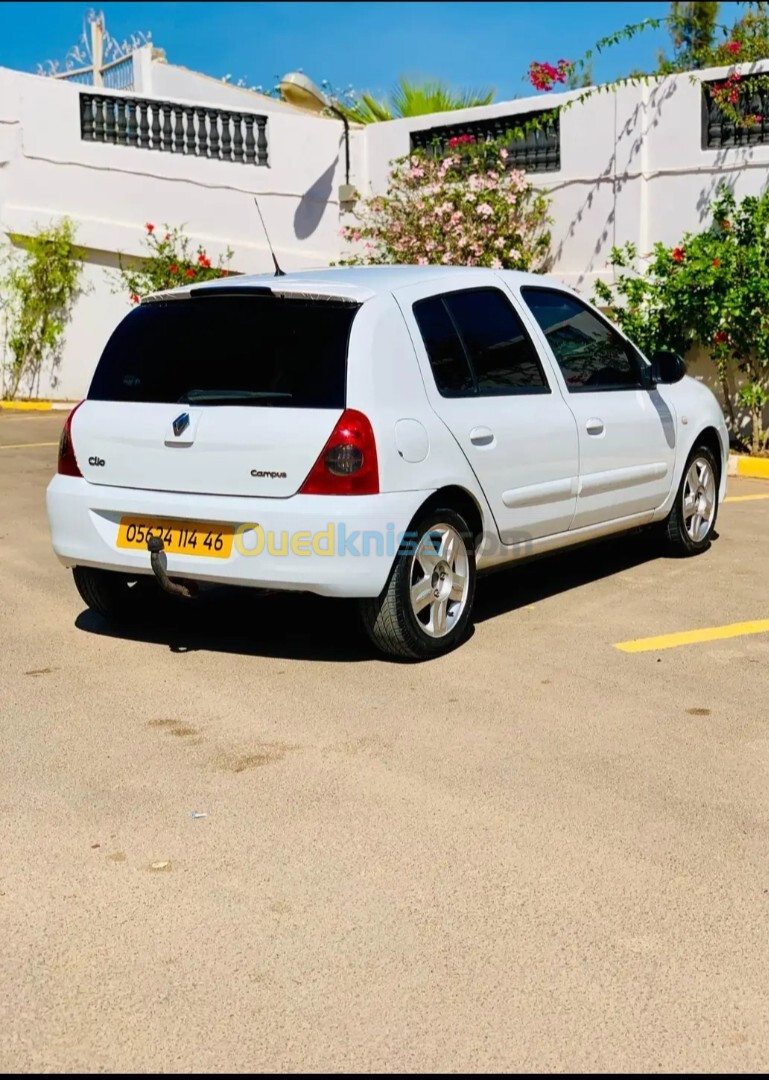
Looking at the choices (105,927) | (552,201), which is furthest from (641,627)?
(552,201)

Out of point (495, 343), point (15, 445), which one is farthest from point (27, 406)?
point (495, 343)

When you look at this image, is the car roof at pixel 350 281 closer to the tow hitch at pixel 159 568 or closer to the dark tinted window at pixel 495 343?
the dark tinted window at pixel 495 343

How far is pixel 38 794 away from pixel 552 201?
11.6 meters

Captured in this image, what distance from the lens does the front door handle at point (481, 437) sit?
19.8 feet

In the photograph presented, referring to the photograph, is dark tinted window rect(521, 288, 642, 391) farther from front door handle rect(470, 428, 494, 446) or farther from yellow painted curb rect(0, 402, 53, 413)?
yellow painted curb rect(0, 402, 53, 413)

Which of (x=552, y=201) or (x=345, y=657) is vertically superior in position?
(x=552, y=201)

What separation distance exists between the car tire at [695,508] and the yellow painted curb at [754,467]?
3600mm

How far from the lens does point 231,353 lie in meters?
5.83

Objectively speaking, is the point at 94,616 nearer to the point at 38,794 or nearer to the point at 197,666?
the point at 197,666

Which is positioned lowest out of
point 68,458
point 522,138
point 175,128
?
point 68,458

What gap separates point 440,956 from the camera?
3.31m

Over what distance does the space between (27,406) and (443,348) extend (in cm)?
1194

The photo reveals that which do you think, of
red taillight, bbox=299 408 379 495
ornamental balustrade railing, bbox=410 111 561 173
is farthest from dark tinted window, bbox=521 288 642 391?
ornamental balustrade railing, bbox=410 111 561 173

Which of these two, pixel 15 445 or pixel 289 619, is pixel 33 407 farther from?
pixel 289 619
